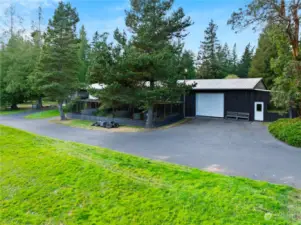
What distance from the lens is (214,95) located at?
1870 cm

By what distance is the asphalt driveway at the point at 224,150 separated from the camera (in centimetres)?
643

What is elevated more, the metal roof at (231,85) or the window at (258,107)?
the metal roof at (231,85)

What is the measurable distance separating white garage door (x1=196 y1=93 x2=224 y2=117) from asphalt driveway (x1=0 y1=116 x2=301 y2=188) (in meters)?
5.24

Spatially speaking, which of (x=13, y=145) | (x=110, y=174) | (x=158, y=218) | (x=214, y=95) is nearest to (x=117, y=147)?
(x=13, y=145)

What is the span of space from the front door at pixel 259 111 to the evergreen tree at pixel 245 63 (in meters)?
28.8

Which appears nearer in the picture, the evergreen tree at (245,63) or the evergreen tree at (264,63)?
the evergreen tree at (264,63)

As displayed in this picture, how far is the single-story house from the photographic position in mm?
16609

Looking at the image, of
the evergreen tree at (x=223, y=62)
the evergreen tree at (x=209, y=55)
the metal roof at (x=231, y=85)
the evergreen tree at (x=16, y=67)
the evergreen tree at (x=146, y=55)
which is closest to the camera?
the evergreen tree at (x=146, y=55)

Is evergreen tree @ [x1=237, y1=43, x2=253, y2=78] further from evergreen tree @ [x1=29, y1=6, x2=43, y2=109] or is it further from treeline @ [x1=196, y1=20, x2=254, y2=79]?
evergreen tree @ [x1=29, y1=6, x2=43, y2=109]

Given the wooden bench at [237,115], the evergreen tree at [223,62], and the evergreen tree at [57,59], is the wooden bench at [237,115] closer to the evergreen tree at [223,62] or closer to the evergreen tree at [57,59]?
the evergreen tree at [57,59]

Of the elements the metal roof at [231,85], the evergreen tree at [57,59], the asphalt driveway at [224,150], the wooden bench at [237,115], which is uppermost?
the evergreen tree at [57,59]

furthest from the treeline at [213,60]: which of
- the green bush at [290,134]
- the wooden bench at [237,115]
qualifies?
the green bush at [290,134]

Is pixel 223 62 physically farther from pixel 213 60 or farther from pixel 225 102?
pixel 225 102

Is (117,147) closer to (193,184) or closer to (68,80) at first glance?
(193,184)
